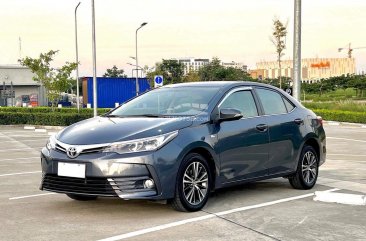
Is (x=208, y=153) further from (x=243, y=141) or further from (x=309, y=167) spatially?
(x=309, y=167)

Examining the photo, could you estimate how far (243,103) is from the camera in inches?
278

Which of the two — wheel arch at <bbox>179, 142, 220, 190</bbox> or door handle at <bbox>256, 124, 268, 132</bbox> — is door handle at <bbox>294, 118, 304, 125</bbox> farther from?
Result: wheel arch at <bbox>179, 142, 220, 190</bbox>

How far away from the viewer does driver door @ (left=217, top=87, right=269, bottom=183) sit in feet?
21.2

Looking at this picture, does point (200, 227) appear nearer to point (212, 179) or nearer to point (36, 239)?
point (212, 179)

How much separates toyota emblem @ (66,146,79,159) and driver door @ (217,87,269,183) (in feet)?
5.57

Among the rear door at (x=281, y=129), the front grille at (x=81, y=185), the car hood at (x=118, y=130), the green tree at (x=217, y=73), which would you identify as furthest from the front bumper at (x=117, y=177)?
the green tree at (x=217, y=73)

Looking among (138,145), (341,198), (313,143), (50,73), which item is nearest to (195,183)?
(138,145)

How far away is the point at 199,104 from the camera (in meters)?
6.59

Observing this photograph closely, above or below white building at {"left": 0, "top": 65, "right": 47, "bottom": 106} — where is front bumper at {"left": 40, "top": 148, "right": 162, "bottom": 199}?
below

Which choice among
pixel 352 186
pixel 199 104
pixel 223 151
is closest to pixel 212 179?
pixel 223 151

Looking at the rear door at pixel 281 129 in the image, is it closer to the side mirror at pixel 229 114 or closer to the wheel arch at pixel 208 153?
the side mirror at pixel 229 114

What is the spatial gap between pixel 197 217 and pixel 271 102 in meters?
2.42

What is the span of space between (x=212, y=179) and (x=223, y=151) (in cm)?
36

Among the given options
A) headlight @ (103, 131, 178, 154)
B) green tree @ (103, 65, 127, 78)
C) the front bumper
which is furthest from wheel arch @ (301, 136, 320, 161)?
green tree @ (103, 65, 127, 78)
